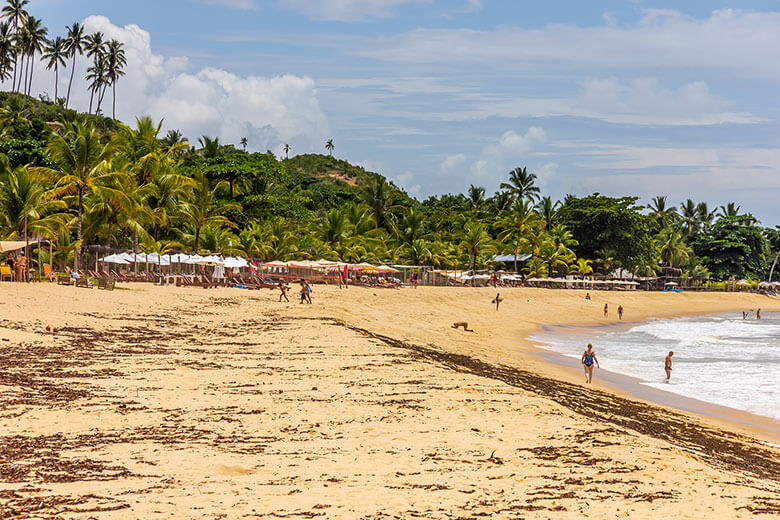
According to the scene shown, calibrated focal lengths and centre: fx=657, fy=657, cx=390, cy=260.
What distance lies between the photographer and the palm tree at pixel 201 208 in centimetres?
4159

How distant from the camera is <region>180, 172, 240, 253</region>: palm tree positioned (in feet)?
136

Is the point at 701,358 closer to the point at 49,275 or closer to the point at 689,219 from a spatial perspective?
the point at 49,275

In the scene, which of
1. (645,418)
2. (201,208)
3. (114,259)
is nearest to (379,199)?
(201,208)

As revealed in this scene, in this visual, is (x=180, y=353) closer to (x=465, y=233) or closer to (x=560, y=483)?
(x=560, y=483)

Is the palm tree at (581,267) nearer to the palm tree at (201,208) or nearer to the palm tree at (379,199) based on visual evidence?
the palm tree at (379,199)

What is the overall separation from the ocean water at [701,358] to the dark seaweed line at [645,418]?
393cm

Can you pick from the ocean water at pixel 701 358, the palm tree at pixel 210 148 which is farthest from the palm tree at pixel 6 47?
the ocean water at pixel 701 358

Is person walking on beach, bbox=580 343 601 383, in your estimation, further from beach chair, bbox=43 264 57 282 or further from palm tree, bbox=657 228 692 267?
palm tree, bbox=657 228 692 267

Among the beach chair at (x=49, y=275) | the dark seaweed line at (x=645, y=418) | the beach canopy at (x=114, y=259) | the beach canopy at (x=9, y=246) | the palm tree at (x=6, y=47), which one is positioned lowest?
the dark seaweed line at (x=645, y=418)

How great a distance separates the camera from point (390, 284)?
4712 cm

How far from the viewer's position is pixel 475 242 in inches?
2448

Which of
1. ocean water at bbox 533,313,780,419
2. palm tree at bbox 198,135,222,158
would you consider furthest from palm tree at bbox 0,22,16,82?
ocean water at bbox 533,313,780,419

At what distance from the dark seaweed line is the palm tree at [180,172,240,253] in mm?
29255

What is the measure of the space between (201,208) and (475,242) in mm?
28014
